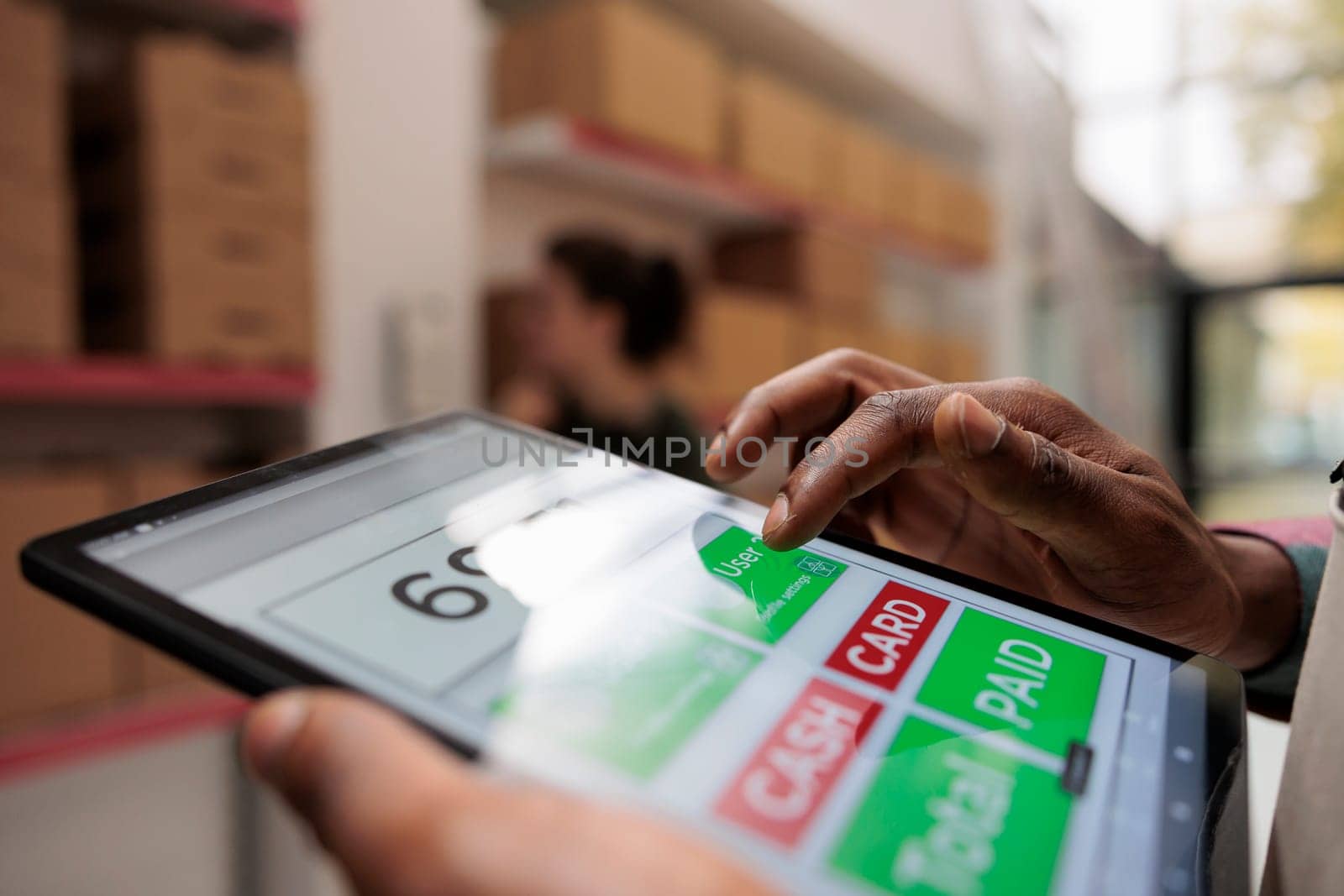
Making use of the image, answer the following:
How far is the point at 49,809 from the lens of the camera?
128cm

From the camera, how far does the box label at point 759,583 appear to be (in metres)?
0.38

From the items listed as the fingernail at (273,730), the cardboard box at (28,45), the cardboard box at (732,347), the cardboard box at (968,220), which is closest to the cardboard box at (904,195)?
the cardboard box at (968,220)

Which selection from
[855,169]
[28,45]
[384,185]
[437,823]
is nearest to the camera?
[437,823]

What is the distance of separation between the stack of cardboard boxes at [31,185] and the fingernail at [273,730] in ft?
3.40

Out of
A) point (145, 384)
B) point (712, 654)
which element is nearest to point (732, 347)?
point (145, 384)

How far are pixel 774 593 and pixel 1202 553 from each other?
0.28 metres

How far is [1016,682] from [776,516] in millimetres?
139

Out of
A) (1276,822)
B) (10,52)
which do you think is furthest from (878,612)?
(10,52)

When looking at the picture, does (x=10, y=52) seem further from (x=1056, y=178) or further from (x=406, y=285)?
(x=1056, y=178)

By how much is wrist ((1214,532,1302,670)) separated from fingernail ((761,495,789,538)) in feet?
0.98

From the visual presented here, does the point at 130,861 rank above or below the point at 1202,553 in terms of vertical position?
below

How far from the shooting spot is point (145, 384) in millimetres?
1170

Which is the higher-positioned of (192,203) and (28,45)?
(28,45)

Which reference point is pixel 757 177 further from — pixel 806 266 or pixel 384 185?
pixel 384 185
